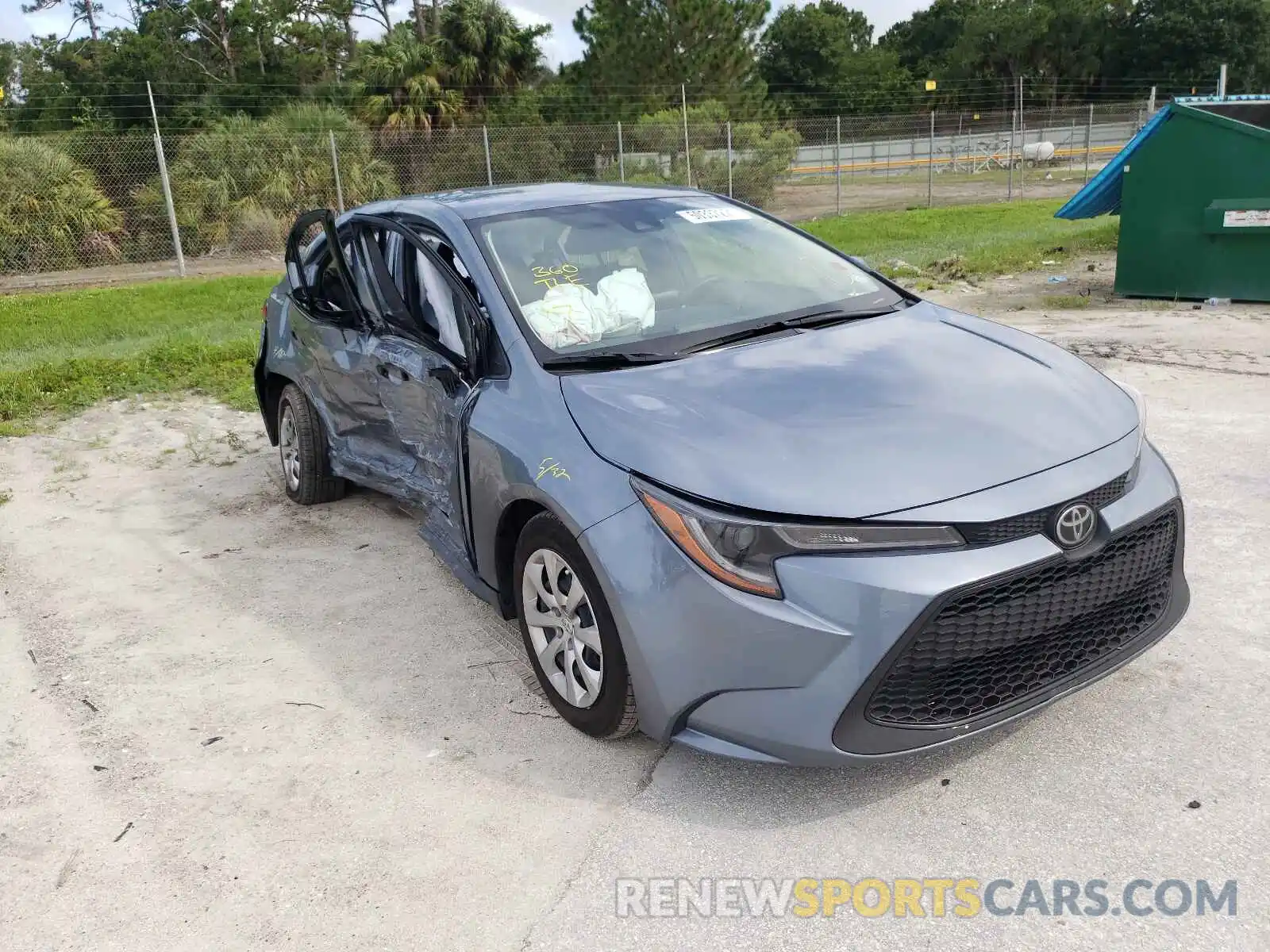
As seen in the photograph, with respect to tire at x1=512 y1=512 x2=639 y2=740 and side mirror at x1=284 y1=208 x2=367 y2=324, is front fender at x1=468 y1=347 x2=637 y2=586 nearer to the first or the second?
tire at x1=512 y1=512 x2=639 y2=740

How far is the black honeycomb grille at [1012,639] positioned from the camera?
257 cm

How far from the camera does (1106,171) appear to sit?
35.4ft

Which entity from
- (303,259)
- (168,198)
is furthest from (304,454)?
(168,198)

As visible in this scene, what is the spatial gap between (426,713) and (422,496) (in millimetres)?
1044

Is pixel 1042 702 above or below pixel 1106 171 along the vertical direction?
below

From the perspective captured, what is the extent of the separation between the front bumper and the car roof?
179 centimetres

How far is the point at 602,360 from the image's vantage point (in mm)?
3406

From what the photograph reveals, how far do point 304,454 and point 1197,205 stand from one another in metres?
8.19

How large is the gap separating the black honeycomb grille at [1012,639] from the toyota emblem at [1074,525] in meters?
0.06

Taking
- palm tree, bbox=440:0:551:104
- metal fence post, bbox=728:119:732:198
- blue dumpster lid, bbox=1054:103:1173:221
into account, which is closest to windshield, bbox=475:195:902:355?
blue dumpster lid, bbox=1054:103:1173:221

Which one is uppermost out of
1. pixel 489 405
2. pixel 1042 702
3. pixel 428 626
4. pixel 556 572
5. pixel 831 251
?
pixel 831 251

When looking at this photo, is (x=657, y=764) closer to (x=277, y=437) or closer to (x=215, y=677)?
(x=215, y=677)

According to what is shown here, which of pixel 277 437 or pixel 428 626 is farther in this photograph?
pixel 277 437

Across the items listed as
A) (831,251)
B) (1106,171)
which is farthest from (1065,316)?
(831,251)
